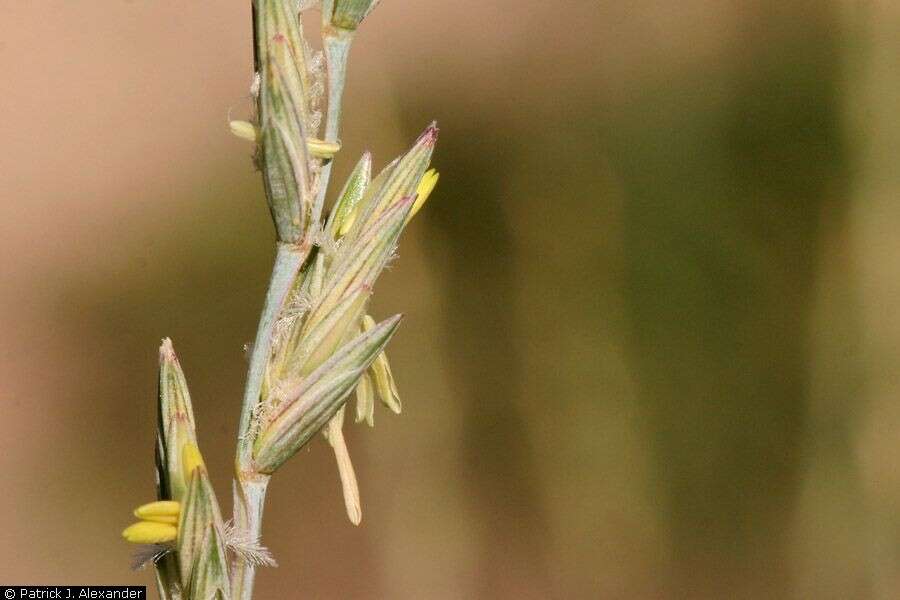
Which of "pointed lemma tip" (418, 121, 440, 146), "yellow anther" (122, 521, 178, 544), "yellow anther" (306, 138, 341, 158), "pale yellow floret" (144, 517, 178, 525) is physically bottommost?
"yellow anther" (122, 521, 178, 544)

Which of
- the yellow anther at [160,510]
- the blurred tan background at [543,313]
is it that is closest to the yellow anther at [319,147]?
the yellow anther at [160,510]

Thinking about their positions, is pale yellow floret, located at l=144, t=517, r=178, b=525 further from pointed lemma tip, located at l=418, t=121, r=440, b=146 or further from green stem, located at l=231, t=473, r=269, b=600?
pointed lemma tip, located at l=418, t=121, r=440, b=146

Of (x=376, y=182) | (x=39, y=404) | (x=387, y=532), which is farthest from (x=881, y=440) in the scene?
(x=39, y=404)

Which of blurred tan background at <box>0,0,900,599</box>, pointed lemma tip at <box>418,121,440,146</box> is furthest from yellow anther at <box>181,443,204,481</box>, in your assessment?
blurred tan background at <box>0,0,900,599</box>

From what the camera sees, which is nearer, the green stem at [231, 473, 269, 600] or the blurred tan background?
the green stem at [231, 473, 269, 600]

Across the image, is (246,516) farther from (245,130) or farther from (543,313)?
(543,313)

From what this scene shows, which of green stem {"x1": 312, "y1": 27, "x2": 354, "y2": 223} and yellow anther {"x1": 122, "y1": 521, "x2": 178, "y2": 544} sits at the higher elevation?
green stem {"x1": 312, "y1": 27, "x2": 354, "y2": 223}

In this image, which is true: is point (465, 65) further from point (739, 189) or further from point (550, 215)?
point (739, 189)
